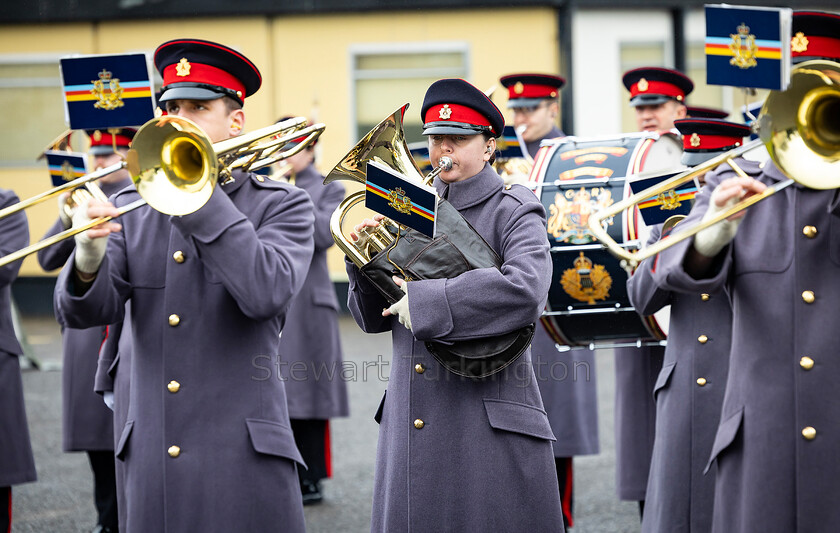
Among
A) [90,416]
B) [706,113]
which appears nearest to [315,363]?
[90,416]

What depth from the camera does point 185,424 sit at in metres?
3.56

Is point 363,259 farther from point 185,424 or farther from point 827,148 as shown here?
point 827,148

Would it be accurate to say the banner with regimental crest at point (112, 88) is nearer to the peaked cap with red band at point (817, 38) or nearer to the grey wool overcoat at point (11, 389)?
the grey wool overcoat at point (11, 389)

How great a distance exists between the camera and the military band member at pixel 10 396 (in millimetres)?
5055

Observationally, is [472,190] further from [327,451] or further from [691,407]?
[327,451]

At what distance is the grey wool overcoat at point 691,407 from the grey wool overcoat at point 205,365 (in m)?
1.62

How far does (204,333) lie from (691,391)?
81.2 inches

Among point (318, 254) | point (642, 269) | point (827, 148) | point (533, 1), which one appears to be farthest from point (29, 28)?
point (827, 148)

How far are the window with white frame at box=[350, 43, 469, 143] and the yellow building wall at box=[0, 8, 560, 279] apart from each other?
0.08 metres

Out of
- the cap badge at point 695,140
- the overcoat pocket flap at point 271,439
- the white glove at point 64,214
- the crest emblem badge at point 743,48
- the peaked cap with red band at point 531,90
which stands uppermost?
the peaked cap with red band at point 531,90

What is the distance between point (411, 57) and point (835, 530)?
11893mm

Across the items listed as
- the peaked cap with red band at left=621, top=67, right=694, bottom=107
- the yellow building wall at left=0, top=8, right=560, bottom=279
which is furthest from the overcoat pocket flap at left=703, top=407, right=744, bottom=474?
the yellow building wall at left=0, top=8, right=560, bottom=279

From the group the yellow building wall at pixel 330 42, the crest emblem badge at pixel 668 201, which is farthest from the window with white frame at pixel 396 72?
the crest emblem badge at pixel 668 201

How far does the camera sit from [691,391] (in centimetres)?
456
